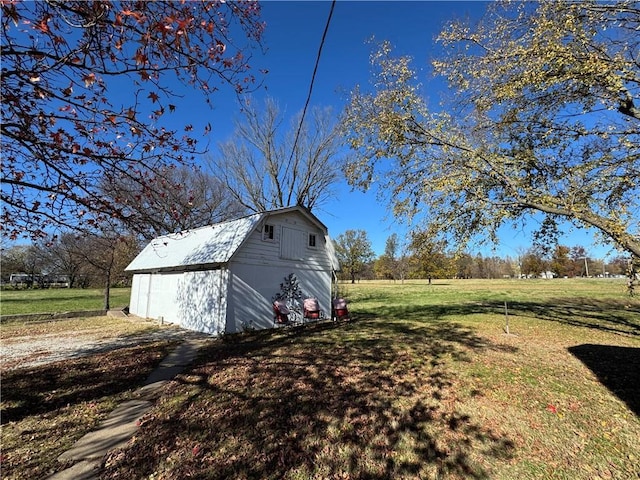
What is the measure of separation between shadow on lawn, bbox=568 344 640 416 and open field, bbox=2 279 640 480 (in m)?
0.03

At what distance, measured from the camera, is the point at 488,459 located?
3.61 metres

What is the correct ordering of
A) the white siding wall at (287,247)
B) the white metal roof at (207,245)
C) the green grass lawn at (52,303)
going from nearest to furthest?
1. the white metal roof at (207,245)
2. the white siding wall at (287,247)
3. the green grass lawn at (52,303)

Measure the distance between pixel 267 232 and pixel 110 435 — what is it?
30.9ft

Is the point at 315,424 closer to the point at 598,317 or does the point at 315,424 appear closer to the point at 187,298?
the point at 187,298

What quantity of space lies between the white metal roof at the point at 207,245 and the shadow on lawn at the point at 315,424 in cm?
486

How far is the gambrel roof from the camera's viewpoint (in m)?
11.7

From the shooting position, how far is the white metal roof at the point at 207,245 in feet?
38.2

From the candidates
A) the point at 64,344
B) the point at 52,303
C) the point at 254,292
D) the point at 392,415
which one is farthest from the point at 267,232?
the point at 52,303

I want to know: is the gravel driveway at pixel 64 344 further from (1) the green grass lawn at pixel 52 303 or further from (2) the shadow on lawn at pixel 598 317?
(2) the shadow on lawn at pixel 598 317

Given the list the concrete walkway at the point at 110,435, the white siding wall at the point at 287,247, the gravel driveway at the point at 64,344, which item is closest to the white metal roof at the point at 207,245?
the white siding wall at the point at 287,247

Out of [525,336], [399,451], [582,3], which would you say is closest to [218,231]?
[399,451]

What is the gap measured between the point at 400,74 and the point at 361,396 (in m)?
10.3

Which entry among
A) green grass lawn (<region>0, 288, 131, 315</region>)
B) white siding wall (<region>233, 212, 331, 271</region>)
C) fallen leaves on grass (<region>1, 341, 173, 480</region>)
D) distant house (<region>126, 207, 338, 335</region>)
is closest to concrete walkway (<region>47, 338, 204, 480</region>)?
fallen leaves on grass (<region>1, 341, 173, 480</region>)

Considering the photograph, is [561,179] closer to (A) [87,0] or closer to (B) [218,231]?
(A) [87,0]
